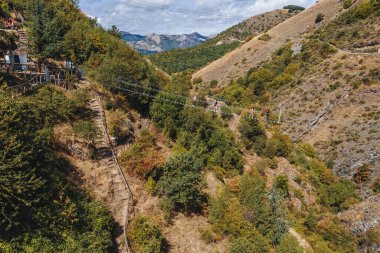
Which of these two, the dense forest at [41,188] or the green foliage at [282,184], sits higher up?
the dense forest at [41,188]

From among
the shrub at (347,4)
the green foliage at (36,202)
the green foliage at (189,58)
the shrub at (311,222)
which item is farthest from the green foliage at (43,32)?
the shrub at (347,4)

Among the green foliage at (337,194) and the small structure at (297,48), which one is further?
the small structure at (297,48)

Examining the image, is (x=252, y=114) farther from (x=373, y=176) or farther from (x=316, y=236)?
(x=373, y=176)

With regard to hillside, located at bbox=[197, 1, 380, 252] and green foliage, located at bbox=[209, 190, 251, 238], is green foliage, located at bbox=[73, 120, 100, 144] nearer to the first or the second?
green foliage, located at bbox=[209, 190, 251, 238]

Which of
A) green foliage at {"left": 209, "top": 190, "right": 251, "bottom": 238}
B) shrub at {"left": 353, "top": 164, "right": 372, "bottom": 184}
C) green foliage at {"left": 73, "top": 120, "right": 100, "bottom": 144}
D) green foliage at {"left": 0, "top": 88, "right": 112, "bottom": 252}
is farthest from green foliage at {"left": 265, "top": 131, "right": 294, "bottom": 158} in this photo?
green foliage at {"left": 0, "top": 88, "right": 112, "bottom": 252}

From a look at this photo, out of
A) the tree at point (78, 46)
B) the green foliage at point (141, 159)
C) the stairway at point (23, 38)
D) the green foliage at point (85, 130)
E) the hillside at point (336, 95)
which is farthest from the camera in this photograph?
the hillside at point (336, 95)

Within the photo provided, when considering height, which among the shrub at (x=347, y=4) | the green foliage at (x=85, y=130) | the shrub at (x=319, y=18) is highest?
the shrub at (x=347, y=4)

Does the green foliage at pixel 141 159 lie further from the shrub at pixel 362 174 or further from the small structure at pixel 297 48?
the small structure at pixel 297 48
